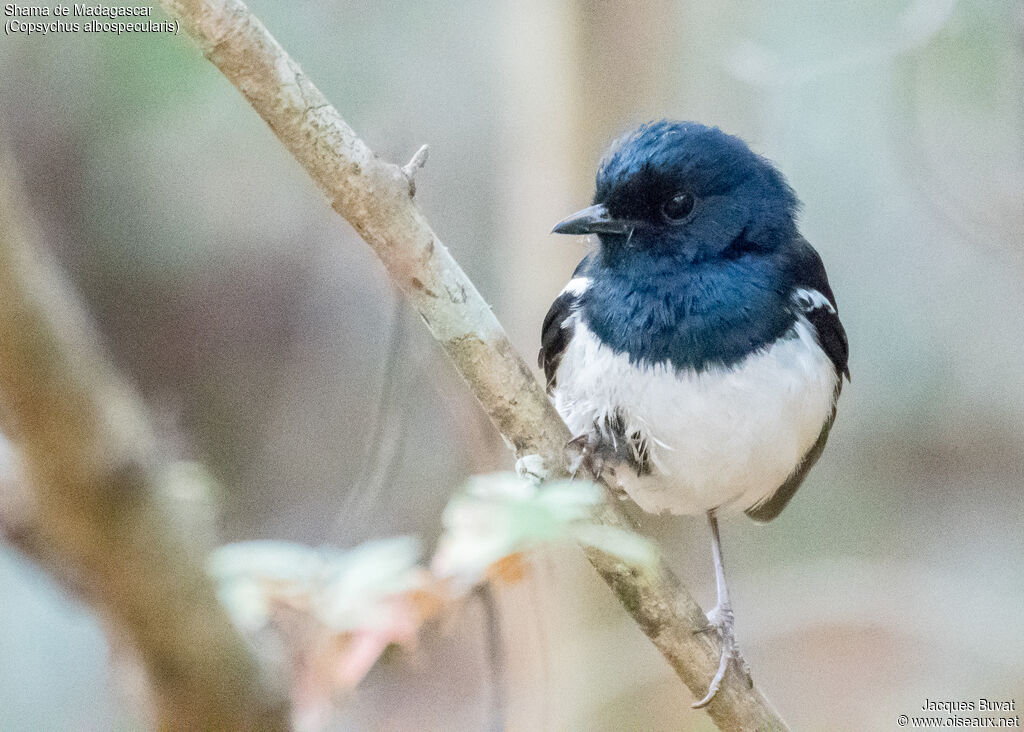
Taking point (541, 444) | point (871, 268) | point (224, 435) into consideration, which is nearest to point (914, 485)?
point (871, 268)

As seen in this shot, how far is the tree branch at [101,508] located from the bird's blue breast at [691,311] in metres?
1.23

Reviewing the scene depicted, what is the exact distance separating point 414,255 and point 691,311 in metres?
0.87

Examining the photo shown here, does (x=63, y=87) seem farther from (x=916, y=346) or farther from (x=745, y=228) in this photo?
(x=916, y=346)

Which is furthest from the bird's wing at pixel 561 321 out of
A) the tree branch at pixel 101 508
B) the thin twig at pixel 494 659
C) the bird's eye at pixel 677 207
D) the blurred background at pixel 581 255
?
the tree branch at pixel 101 508

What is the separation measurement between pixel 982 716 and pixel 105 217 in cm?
423

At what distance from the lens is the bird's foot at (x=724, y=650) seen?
2299 mm

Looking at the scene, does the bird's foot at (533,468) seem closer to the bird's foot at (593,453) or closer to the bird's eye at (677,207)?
the bird's foot at (593,453)

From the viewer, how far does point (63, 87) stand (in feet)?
13.0

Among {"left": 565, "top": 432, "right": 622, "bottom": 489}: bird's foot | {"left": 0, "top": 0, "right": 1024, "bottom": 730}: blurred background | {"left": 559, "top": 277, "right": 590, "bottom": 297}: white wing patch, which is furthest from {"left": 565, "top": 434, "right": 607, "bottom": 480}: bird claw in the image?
{"left": 0, "top": 0, "right": 1024, "bottom": 730}: blurred background

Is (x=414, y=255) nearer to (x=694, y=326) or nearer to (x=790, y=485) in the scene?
(x=694, y=326)

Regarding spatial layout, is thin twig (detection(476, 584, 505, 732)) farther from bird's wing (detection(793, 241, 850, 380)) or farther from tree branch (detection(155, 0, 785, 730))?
bird's wing (detection(793, 241, 850, 380))

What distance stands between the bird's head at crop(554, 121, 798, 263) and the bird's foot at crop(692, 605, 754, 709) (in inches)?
38.0

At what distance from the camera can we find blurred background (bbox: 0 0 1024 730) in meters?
4.07

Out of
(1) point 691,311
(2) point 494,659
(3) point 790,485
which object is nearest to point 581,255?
(3) point 790,485
